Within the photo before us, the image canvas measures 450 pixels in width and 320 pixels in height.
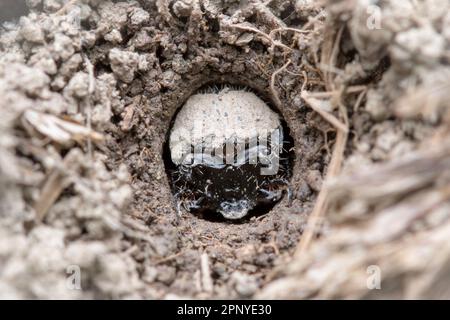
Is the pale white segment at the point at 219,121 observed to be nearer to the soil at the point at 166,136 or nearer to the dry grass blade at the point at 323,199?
the soil at the point at 166,136

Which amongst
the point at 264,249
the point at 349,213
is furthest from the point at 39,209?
the point at 349,213

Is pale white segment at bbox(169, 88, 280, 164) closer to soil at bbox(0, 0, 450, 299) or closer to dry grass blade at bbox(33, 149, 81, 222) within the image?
soil at bbox(0, 0, 450, 299)

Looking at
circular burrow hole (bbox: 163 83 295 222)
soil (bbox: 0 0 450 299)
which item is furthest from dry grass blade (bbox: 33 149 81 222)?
circular burrow hole (bbox: 163 83 295 222)

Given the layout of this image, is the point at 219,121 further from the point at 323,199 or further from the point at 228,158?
the point at 323,199

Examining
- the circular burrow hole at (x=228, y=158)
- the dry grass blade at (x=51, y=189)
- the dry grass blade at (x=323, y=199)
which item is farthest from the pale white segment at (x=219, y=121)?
the dry grass blade at (x=51, y=189)

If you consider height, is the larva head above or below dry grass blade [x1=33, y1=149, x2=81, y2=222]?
above

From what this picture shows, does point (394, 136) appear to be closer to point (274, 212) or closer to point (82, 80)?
point (274, 212)

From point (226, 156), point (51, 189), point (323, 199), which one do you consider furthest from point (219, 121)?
Answer: point (51, 189)
